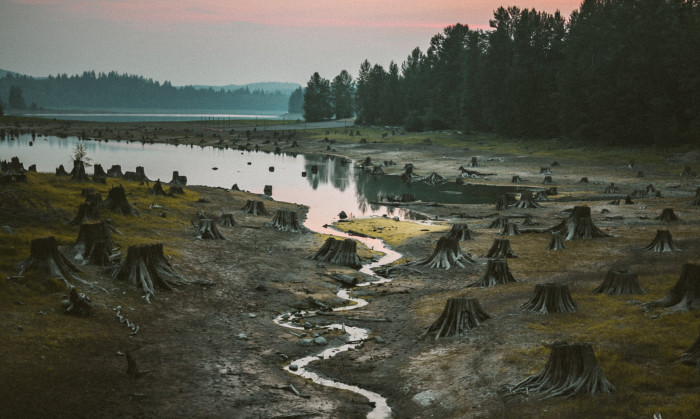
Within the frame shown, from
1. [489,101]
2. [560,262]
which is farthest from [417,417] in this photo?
[489,101]

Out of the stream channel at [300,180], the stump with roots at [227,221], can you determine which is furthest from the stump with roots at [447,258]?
the stump with roots at [227,221]

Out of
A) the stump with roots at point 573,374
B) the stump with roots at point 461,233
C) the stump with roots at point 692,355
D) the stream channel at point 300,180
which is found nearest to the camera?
the stump with roots at point 573,374

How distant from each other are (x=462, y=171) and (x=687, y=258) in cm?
5498

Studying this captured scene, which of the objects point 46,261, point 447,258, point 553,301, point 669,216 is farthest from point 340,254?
point 669,216

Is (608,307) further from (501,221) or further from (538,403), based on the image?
(501,221)

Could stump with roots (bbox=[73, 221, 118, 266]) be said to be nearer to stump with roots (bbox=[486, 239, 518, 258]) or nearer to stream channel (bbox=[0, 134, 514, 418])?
stream channel (bbox=[0, 134, 514, 418])

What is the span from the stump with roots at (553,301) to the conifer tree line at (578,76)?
2650 inches

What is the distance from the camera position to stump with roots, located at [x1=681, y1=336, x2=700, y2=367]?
16406mm

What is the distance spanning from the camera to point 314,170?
92.5 metres

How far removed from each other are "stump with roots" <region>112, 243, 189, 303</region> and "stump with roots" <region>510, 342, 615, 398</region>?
13813 mm

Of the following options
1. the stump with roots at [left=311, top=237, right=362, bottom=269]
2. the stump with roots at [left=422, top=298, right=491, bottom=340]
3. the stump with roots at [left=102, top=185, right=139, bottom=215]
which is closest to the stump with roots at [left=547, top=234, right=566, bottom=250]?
the stump with roots at [left=311, top=237, right=362, bottom=269]

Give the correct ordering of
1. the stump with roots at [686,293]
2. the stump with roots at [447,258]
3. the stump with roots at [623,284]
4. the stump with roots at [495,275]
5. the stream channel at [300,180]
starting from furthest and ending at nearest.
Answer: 1. the stump with roots at [447,258]
2. the stump with roots at [495,275]
3. the stream channel at [300,180]
4. the stump with roots at [623,284]
5. the stump with roots at [686,293]

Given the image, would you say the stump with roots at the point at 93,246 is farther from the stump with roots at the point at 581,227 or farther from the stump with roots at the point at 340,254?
the stump with roots at the point at 581,227

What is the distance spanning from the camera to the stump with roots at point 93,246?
25328 mm
